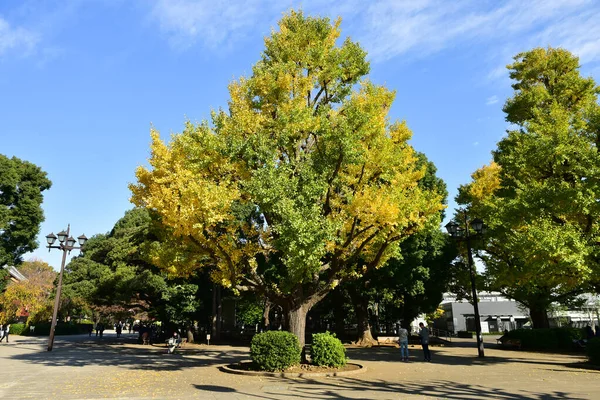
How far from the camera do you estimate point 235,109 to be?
13398 mm

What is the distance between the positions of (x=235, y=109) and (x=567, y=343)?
843 inches

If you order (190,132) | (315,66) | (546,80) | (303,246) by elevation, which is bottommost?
(303,246)

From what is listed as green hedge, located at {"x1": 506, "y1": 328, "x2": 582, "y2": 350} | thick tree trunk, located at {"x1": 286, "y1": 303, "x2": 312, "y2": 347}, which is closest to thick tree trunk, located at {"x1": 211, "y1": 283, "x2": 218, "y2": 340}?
thick tree trunk, located at {"x1": 286, "y1": 303, "x2": 312, "y2": 347}

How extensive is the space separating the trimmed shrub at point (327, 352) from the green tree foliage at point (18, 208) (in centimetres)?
2960

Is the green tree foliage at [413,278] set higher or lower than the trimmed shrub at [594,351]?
higher

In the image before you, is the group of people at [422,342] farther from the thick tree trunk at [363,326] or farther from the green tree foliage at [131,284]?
the green tree foliage at [131,284]

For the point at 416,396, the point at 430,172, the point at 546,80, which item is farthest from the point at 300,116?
the point at 430,172

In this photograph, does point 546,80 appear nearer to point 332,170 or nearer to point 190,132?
point 332,170

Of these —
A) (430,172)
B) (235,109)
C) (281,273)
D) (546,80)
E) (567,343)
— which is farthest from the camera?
(430,172)

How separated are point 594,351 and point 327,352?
959cm

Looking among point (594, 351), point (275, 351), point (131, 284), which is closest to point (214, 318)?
point (131, 284)

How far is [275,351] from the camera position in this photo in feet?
40.2

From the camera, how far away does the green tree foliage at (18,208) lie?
31078 mm

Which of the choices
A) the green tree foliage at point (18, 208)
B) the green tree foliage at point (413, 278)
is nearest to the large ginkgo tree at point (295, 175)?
the green tree foliage at point (413, 278)
